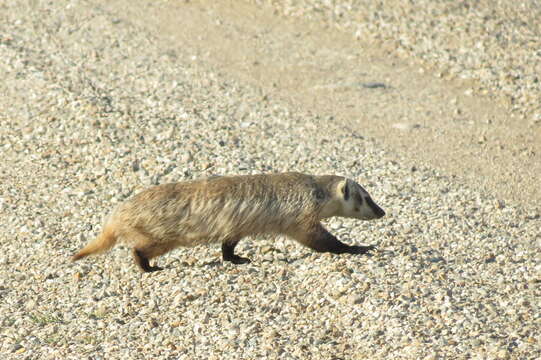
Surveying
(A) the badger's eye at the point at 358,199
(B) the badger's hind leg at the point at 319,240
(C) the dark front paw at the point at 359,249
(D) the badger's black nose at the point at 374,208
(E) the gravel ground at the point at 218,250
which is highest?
(A) the badger's eye at the point at 358,199

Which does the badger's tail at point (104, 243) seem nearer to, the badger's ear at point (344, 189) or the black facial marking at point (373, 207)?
the badger's ear at point (344, 189)

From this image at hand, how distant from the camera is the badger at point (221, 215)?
6965 millimetres

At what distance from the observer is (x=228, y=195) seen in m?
7.05

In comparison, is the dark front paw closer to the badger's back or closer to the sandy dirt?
the badger's back

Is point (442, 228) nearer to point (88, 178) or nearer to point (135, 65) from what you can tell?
point (88, 178)

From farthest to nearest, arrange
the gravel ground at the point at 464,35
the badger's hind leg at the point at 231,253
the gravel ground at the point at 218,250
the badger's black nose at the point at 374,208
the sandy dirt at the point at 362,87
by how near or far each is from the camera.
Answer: the gravel ground at the point at 464,35, the sandy dirt at the point at 362,87, the badger's black nose at the point at 374,208, the badger's hind leg at the point at 231,253, the gravel ground at the point at 218,250

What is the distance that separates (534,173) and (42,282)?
6455 millimetres

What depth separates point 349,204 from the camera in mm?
7562

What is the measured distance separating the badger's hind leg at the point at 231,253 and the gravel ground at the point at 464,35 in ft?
20.9

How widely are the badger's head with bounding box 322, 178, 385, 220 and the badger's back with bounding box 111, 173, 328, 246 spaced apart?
21 cm

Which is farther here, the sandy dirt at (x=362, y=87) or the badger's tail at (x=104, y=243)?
the sandy dirt at (x=362, y=87)

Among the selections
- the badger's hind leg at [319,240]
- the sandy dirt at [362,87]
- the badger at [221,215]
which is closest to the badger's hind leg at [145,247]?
the badger at [221,215]

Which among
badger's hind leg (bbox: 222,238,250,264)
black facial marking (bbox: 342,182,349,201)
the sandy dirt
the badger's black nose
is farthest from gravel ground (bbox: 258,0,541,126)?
badger's hind leg (bbox: 222,238,250,264)

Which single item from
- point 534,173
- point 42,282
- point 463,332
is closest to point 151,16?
point 534,173
